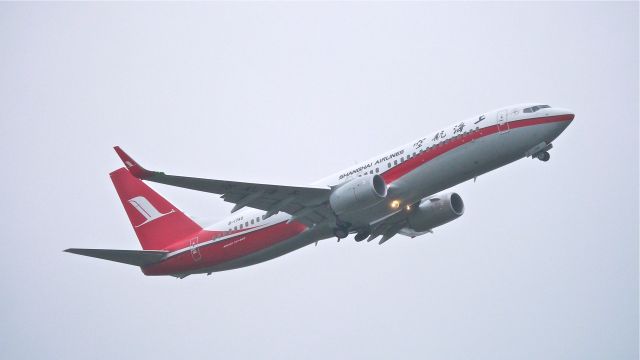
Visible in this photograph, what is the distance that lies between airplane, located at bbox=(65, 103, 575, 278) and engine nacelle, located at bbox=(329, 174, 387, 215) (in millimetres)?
44

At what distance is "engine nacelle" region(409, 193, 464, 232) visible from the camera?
129ft

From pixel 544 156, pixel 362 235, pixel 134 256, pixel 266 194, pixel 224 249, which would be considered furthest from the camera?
pixel 134 256

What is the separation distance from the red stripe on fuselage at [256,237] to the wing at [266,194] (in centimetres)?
157

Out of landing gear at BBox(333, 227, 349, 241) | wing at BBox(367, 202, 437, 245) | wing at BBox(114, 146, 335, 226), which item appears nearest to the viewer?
wing at BBox(114, 146, 335, 226)

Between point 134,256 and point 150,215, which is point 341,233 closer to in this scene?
point 134,256

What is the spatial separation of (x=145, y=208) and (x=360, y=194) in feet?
49.2

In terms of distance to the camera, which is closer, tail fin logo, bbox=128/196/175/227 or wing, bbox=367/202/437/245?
wing, bbox=367/202/437/245

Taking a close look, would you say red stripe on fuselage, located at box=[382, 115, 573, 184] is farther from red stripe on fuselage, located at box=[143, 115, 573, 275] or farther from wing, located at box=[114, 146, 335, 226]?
wing, located at box=[114, 146, 335, 226]

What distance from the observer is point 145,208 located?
142ft

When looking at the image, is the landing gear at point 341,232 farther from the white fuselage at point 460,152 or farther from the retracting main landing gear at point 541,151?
the retracting main landing gear at point 541,151

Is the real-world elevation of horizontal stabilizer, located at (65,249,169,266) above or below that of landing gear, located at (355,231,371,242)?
above

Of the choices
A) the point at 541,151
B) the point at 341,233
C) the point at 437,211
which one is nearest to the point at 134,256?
the point at 341,233

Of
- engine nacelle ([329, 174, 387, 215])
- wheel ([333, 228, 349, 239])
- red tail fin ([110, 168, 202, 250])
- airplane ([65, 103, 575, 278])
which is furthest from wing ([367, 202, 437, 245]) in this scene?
red tail fin ([110, 168, 202, 250])

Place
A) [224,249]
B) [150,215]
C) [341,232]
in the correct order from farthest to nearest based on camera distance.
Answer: [150,215], [224,249], [341,232]
